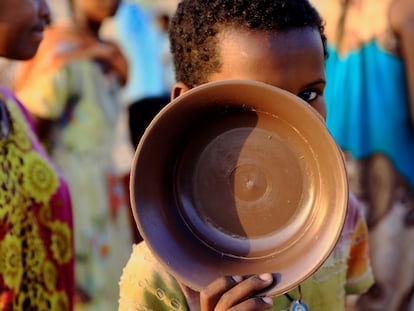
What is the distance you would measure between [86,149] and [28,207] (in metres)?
1.97

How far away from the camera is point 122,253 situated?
4500 millimetres

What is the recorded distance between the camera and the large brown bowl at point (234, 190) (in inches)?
63.6

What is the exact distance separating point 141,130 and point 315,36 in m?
1.49

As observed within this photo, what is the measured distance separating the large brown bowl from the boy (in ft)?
0.29

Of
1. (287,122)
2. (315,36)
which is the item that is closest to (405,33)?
(315,36)

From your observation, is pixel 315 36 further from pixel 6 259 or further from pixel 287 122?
pixel 6 259

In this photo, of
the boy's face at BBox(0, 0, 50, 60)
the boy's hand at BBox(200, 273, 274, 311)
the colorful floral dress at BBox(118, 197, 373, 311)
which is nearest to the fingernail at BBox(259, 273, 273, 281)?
the boy's hand at BBox(200, 273, 274, 311)

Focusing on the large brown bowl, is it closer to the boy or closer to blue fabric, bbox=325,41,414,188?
the boy

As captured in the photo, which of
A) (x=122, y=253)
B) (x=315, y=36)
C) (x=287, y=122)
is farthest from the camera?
(x=122, y=253)

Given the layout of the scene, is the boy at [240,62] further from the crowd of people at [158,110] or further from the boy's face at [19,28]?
the boy's face at [19,28]

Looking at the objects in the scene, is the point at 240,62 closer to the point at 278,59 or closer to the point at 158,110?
the point at 278,59

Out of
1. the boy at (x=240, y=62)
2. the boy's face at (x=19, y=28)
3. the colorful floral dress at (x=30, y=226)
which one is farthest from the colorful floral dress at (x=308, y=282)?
the boy's face at (x=19, y=28)

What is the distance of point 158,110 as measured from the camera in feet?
10.6

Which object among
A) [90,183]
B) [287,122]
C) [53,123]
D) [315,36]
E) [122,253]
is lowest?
[122,253]
